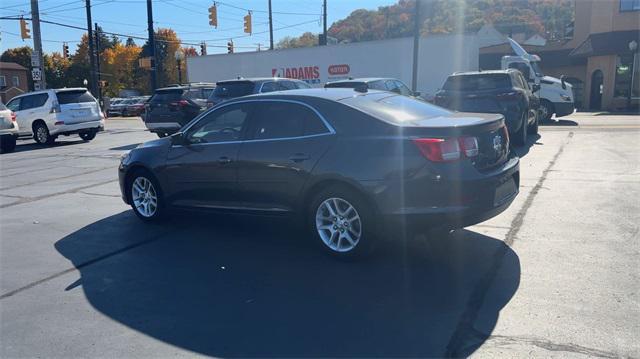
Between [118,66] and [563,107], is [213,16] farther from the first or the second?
[118,66]

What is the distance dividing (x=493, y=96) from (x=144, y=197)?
8.15 meters

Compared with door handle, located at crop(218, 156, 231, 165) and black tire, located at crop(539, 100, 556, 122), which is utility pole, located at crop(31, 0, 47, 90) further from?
door handle, located at crop(218, 156, 231, 165)

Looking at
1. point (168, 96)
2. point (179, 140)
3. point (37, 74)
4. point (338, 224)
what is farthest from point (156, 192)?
point (37, 74)

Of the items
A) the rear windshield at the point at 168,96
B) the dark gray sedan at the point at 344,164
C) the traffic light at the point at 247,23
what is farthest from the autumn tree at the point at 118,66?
the dark gray sedan at the point at 344,164

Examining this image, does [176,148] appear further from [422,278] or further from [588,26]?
[588,26]

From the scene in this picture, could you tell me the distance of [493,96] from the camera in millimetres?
12062

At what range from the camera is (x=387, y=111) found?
17.5ft

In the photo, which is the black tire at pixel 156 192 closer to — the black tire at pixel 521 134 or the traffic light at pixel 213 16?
the black tire at pixel 521 134

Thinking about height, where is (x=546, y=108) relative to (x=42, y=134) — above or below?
above

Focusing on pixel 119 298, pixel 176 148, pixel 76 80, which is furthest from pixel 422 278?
pixel 76 80

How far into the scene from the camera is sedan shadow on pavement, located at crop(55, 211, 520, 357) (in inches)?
146

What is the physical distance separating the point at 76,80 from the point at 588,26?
7225cm

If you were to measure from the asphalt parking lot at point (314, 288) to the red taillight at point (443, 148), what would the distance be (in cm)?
101

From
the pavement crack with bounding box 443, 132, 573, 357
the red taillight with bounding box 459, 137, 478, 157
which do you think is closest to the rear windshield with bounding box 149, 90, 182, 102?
the pavement crack with bounding box 443, 132, 573, 357
